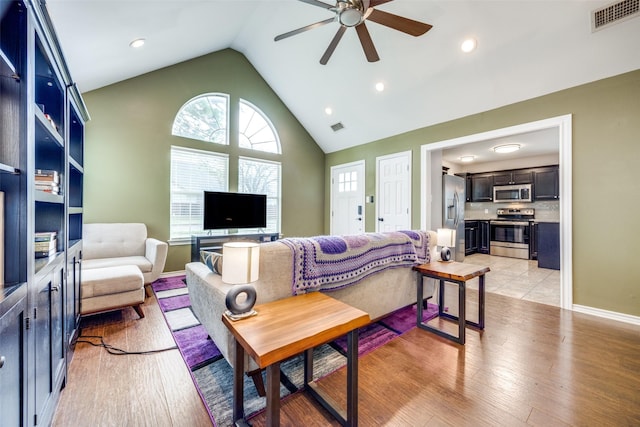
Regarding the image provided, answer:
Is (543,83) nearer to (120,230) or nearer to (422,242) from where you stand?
(422,242)

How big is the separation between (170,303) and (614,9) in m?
5.34

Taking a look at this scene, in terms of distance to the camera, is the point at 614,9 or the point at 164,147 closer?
the point at 614,9

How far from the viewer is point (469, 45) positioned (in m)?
3.02

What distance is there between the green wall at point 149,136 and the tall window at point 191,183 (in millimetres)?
112

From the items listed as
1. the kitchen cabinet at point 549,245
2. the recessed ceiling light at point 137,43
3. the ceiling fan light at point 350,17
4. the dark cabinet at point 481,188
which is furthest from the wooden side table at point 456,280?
the dark cabinet at point 481,188

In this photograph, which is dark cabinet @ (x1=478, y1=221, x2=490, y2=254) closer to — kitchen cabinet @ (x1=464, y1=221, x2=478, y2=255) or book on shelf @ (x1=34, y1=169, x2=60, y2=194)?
kitchen cabinet @ (x1=464, y1=221, x2=478, y2=255)

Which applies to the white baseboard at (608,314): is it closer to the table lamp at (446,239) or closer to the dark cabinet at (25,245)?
the table lamp at (446,239)

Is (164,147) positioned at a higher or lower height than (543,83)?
lower

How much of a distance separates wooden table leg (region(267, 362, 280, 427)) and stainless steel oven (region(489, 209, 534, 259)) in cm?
700

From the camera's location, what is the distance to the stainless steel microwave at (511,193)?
20.0ft

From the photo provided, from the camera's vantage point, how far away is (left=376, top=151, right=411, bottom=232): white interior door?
181 inches

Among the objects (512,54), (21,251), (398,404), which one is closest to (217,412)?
(398,404)

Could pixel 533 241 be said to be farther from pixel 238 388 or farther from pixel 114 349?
pixel 114 349

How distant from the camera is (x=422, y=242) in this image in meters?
2.71
